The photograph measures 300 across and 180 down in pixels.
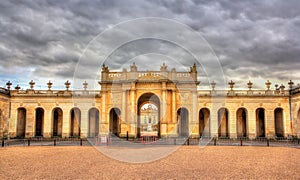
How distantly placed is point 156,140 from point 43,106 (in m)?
18.5

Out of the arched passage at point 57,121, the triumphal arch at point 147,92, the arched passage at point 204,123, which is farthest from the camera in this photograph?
the arched passage at point 57,121

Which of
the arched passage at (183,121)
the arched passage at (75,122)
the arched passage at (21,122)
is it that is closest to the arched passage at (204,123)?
the arched passage at (183,121)

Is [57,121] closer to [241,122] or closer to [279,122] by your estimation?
[241,122]

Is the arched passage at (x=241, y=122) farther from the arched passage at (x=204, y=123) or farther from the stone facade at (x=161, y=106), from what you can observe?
the arched passage at (x=204, y=123)

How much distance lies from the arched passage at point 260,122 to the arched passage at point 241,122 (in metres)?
1.81

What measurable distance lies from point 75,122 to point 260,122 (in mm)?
29773

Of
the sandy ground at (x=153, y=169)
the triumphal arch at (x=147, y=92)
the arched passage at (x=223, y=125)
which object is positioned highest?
the triumphal arch at (x=147, y=92)

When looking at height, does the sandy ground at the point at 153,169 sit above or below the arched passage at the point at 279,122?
below

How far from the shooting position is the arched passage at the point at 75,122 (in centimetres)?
4029

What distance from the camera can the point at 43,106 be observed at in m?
37.5

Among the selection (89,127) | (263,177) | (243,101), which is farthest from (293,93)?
(89,127)

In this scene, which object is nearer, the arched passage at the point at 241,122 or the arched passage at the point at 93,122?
the arched passage at the point at 241,122

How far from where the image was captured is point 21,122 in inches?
1551

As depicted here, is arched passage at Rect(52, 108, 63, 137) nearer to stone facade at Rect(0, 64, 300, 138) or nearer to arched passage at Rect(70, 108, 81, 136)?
stone facade at Rect(0, 64, 300, 138)
